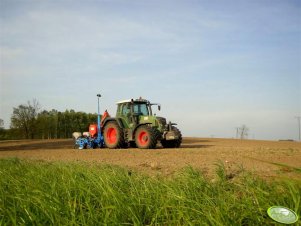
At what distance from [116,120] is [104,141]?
4.21 ft

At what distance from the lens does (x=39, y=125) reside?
47.5m

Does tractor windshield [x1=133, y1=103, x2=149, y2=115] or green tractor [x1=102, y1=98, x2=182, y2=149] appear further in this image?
tractor windshield [x1=133, y1=103, x2=149, y2=115]

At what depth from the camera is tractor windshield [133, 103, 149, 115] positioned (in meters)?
14.9

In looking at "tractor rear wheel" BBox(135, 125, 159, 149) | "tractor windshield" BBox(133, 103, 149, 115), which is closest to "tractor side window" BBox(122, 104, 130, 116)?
"tractor windshield" BBox(133, 103, 149, 115)

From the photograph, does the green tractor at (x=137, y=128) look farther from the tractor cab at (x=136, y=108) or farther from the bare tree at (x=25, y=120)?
the bare tree at (x=25, y=120)

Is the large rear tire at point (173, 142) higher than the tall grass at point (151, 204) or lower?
higher

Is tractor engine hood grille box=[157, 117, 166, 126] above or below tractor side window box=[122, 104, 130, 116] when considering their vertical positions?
below

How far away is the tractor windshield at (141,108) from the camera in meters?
14.9

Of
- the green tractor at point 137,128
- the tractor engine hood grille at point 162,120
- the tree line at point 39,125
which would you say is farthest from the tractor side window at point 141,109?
the tree line at point 39,125

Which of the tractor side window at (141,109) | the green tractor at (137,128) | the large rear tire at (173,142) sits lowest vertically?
the large rear tire at (173,142)

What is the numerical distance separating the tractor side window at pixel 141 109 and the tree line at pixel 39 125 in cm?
3383

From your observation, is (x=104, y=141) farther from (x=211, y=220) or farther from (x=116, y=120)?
(x=211, y=220)

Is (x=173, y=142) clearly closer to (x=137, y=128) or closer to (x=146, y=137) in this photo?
(x=146, y=137)

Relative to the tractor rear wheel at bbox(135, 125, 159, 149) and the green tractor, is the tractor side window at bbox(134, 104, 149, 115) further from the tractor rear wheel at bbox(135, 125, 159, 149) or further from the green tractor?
the tractor rear wheel at bbox(135, 125, 159, 149)
